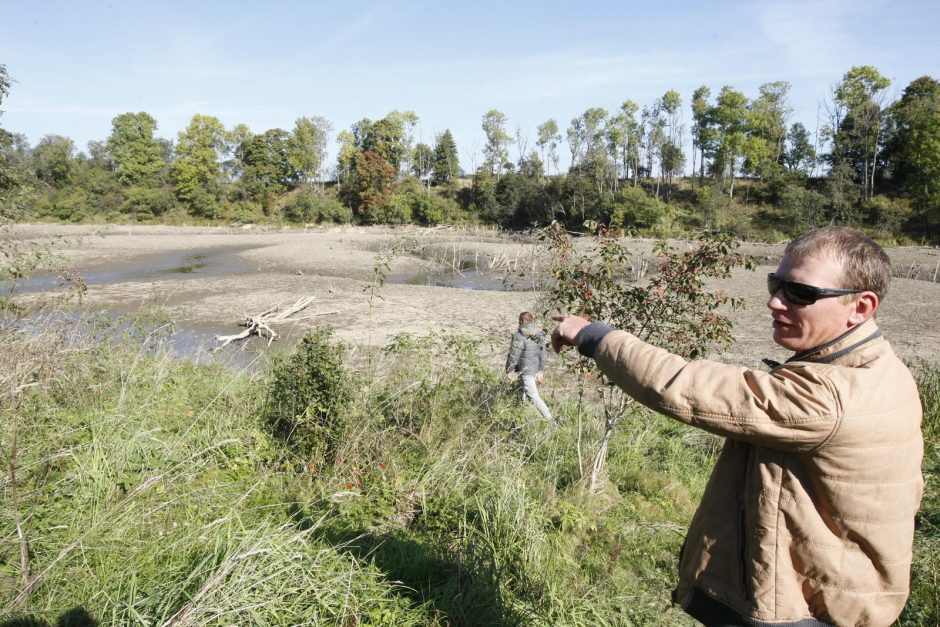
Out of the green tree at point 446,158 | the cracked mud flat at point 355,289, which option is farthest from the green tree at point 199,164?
the green tree at point 446,158

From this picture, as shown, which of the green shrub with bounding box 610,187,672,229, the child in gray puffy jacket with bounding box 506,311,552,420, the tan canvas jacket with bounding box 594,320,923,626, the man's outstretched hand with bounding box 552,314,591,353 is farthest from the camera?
the green shrub with bounding box 610,187,672,229

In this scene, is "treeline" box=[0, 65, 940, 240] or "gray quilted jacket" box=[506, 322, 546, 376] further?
"treeline" box=[0, 65, 940, 240]

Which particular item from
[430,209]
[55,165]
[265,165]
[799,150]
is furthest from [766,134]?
[55,165]

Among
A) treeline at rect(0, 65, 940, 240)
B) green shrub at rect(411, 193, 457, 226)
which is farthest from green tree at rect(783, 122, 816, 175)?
green shrub at rect(411, 193, 457, 226)

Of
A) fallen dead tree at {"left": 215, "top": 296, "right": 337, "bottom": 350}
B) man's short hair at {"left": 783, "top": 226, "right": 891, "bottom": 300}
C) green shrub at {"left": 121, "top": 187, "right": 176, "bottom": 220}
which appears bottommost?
fallen dead tree at {"left": 215, "top": 296, "right": 337, "bottom": 350}

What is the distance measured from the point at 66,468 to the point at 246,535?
1802 mm

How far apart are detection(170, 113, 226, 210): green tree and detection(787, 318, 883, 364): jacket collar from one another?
6237 cm

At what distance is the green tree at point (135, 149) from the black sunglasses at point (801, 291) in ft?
231

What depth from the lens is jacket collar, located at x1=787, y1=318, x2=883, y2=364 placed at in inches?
59.0

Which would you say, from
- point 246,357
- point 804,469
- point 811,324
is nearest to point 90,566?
point 804,469

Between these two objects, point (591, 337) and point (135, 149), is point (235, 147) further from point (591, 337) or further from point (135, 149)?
point (591, 337)

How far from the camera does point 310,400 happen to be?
4.72 metres

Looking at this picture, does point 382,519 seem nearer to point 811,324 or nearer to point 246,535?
point 246,535

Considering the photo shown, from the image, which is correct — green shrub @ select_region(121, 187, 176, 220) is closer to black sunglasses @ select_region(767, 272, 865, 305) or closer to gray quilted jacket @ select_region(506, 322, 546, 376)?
gray quilted jacket @ select_region(506, 322, 546, 376)
